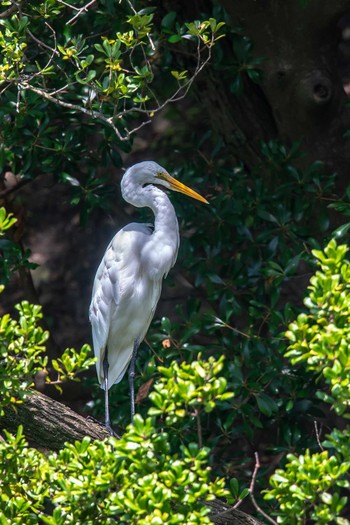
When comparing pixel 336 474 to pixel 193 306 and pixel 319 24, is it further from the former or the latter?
pixel 319 24

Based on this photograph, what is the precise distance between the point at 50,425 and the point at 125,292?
1068 millimetres

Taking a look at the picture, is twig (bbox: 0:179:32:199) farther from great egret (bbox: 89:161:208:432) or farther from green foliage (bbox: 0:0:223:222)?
great egret (bbox: 89:161:208:432)

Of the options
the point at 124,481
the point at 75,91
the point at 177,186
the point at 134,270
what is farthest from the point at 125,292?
the point at 124,481

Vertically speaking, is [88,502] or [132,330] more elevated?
[88,502]

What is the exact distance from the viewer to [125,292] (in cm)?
400

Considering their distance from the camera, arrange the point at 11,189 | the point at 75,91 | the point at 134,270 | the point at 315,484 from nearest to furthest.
Result: the point at 315,484
the point at 134,270
the point at 75,91
the point at 11,189

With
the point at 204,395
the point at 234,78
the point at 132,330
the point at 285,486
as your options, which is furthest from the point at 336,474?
the point at 234,78

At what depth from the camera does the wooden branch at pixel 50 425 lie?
2.97 meters

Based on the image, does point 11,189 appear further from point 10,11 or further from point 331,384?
point 331,384

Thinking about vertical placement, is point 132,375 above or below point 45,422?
below

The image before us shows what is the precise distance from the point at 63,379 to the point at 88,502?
42cm

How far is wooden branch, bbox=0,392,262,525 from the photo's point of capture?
2.97m

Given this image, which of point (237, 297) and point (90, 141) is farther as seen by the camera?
point (90, 141)

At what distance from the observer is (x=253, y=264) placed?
4254 mm
